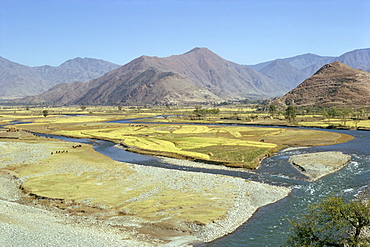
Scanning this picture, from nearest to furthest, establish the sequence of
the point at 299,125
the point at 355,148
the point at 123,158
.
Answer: the point at 123,158 < the point at 355,148 < the point at 299,125

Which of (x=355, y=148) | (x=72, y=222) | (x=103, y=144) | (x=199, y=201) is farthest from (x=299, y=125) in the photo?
(x=72, y=222)

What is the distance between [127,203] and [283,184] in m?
27.6

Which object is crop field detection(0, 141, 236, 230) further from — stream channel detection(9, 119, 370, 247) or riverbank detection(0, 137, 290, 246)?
stream channel detection(9, 119, 370, 247)

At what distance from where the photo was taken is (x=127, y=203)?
42.2 m

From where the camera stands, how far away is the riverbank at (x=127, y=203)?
33.3 metres

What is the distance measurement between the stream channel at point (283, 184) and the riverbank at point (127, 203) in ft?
6.10

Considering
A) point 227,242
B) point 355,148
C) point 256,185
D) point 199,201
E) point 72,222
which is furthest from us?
point 355,148

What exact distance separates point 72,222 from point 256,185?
3008cm

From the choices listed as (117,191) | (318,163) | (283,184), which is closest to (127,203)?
(117,191)

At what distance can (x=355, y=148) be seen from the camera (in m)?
88.4

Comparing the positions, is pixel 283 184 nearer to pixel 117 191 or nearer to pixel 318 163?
pixel 318 163

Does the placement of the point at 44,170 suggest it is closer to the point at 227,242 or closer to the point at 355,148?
the point at 227,242

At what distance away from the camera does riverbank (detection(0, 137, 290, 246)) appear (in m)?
33.3

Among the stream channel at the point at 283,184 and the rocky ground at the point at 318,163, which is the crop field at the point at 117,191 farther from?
the rocky ground at the point at 318,163
